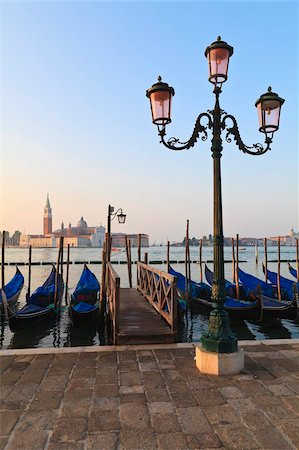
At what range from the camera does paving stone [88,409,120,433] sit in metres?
2.78

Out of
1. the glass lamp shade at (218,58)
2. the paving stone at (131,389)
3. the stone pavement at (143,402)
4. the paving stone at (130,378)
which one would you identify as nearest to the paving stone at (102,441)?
the stone pavement at (143,402)

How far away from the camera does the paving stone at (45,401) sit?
3.15m

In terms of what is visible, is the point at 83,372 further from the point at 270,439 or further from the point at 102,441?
the point at 270,439

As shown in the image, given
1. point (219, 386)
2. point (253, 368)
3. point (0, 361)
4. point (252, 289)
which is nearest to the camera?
point (219, 386)

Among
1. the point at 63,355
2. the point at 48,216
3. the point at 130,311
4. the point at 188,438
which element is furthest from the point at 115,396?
the point at 48,216

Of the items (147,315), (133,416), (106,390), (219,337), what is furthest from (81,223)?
(133,416)

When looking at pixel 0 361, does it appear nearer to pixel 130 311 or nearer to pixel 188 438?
pixel 188 438

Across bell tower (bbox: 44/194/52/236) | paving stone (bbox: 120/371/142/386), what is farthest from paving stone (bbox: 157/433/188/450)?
bell tower (bbox: 44/194/52/236)

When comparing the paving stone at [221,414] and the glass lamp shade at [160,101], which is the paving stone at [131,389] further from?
the glass lamp shade at [160,101]

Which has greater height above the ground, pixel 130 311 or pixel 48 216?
pixel 48 216

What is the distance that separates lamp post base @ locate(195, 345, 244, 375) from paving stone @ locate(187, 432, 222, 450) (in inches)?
52.4

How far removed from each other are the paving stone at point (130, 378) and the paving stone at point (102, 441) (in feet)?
3.32

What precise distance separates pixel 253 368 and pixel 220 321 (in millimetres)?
651

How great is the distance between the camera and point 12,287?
14.6 m
